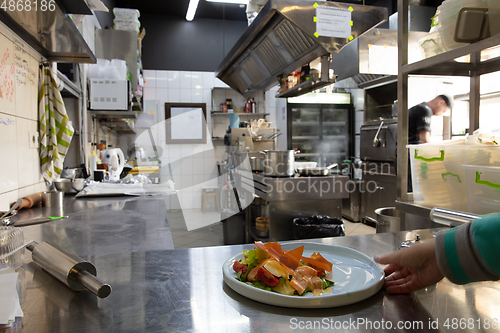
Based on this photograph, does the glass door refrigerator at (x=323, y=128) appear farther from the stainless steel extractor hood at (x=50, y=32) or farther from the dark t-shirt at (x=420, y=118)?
the stainless steel extractor hood at (x=50, y=32)

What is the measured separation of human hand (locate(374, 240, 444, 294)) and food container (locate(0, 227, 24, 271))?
2.51ft

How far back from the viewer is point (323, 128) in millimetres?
6328

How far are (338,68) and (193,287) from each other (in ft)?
8.74

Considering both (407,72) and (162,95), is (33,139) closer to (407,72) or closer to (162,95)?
(407,72)

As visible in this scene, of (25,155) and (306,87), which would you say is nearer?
(25,155)

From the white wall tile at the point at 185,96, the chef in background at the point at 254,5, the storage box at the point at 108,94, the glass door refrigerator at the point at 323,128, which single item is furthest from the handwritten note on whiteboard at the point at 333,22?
the white wall tile at the point at 185,96

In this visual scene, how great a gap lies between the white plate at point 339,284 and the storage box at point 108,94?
2.85 meters

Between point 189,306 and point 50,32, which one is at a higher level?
point 50,32

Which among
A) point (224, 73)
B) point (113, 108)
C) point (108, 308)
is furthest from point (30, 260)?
point (224, 73)

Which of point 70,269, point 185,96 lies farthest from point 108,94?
point 185,96

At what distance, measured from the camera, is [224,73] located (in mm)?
4793

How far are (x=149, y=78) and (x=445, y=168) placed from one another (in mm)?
5885

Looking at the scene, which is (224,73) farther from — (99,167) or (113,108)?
(99,167)

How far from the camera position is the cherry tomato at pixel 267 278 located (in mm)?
564
